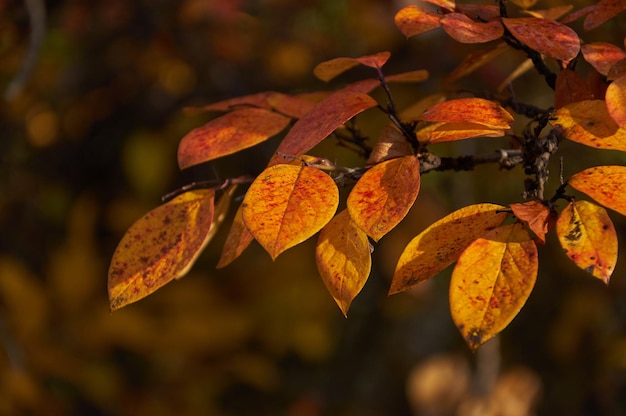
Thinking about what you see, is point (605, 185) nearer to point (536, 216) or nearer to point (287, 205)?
point (536, 216)

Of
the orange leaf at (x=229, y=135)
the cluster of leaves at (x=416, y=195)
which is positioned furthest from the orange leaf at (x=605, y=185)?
the orange leaf at (x=229, y=135)

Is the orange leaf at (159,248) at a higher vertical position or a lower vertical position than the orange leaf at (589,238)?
higher

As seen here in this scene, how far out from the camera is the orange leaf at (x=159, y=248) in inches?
25.4

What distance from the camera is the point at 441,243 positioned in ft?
1.93

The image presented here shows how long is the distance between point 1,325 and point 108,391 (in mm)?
314

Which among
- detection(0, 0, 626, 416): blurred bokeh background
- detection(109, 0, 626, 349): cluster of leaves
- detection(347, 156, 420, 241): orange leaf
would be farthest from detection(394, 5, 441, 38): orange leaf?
detection(0, 0, 626, 416): blurred bokeh background

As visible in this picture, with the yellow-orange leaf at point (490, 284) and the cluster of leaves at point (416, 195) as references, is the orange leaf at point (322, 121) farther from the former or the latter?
the yellow-orange leaf at point (490, 284)

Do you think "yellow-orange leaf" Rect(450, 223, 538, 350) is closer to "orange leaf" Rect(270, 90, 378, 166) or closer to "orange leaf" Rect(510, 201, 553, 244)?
"orange leaf" Rect(510, 201, 553, 244)

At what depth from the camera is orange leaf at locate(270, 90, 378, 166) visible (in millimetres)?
603

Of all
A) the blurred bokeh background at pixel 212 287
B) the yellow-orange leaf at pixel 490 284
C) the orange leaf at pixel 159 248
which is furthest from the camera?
the blurred bokeh background at pixel 212 287

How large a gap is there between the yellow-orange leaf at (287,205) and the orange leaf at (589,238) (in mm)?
160

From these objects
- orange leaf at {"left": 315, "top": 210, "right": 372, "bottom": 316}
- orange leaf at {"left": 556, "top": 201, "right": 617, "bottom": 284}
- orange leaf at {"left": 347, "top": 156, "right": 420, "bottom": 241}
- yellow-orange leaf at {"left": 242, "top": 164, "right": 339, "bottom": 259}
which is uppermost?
yellow-orange leaf at {"left": 242, "top": 164, "right": 339, "bottom": 259}

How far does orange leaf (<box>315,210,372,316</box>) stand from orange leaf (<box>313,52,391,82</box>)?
145mm

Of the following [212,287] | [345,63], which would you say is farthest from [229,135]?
[212,287]
